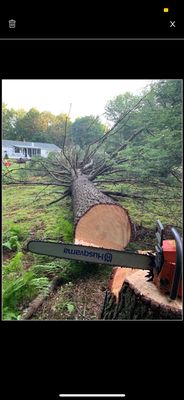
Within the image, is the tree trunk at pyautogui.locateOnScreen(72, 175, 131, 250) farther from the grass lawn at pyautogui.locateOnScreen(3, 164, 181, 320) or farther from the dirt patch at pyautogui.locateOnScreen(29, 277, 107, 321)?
the dirt patch at pyautogui.locateOnScreen(29, 277, 107, 321)

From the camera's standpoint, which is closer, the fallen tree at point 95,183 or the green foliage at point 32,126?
the green foliage at point 32,126

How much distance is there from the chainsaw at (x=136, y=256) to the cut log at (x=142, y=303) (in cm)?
3

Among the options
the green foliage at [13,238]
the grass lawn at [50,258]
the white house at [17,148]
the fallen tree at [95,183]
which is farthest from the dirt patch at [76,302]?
the white house at [17,148]

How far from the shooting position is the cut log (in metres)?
0.96

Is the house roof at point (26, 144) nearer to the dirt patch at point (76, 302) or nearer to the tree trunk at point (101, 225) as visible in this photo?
the tree trunk at point (101, 225)

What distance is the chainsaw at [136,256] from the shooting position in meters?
0.94

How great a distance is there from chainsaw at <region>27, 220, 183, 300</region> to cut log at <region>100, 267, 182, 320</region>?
0.03 m

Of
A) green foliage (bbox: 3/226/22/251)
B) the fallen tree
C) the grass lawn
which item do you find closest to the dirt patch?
the grass lawn

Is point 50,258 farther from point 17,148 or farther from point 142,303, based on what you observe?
point 142,303

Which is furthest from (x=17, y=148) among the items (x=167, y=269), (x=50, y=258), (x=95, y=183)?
(x=95, y=183)

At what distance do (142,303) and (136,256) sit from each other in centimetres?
17
